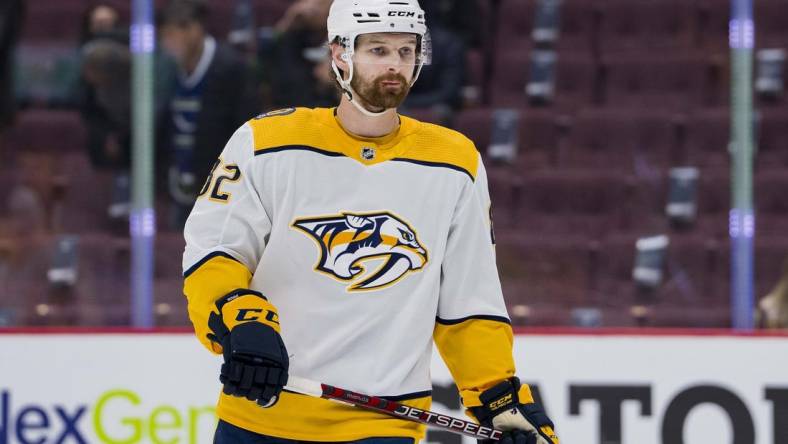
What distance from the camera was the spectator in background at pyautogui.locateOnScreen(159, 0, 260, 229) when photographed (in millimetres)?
4082

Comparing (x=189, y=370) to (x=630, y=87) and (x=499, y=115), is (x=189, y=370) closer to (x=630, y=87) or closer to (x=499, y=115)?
(x=499, y=115)

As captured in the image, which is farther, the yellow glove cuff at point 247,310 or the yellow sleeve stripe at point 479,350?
the yellow sleeve stripe at point 479,350

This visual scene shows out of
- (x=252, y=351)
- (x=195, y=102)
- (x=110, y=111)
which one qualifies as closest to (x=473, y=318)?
(x=252, y=351)

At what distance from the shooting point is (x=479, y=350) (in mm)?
2352

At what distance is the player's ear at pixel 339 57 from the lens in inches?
91.1

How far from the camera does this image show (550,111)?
5.02 m

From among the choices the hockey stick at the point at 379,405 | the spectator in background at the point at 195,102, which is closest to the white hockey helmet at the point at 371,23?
the hockey stick at the point at 379,405

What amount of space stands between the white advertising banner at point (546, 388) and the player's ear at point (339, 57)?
1529mm

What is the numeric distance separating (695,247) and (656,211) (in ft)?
0.76

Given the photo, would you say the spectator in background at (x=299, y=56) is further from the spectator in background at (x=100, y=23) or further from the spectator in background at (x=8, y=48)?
the spectator in background at (x=8, y=48)

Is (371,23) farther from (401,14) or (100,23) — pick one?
(100,23)

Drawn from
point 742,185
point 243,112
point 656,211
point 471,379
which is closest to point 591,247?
point 656,211

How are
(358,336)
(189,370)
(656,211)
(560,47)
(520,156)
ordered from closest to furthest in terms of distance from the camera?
1. (358,336)
2. (189,370)
3. (656,211)
4. (520,156)
5. (560,47)

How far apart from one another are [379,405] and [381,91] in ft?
1.64
